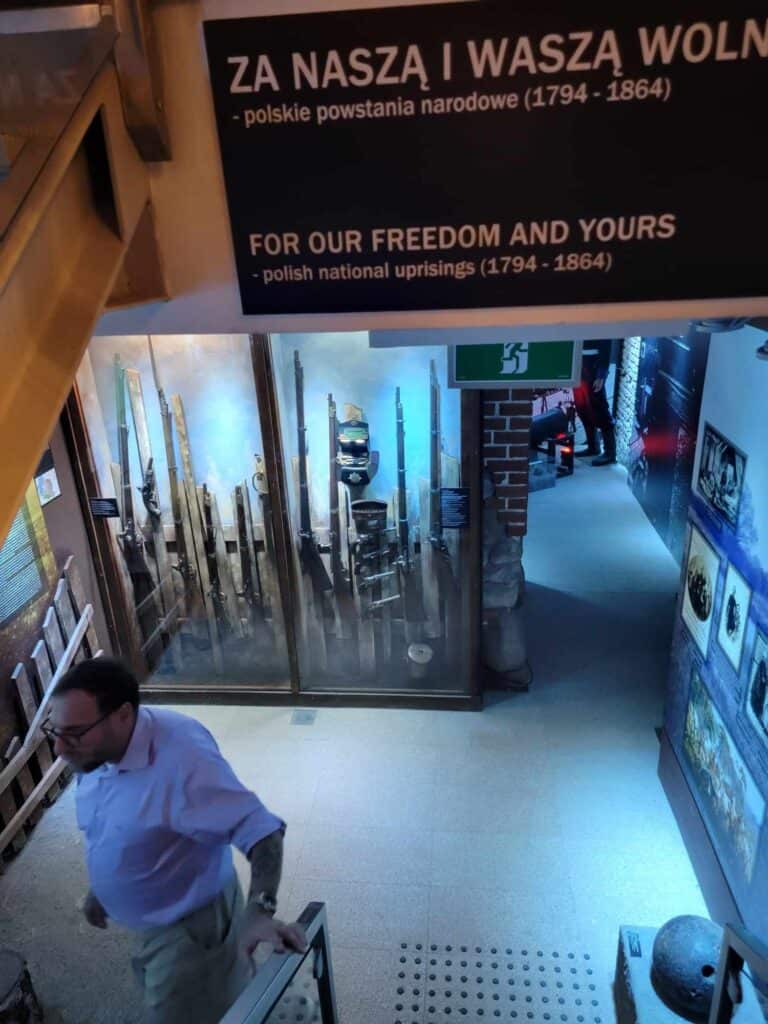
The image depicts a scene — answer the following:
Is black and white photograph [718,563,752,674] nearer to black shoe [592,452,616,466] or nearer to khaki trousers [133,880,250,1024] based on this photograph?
khaki trousers [133,880,250,1024]

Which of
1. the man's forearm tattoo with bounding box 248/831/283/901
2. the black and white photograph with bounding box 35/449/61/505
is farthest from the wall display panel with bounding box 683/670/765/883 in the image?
the black and white photograph with bounding box 35/449/61/505

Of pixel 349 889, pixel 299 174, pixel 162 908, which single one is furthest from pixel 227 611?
pixel 299 174

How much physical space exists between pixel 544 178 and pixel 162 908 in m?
2.15

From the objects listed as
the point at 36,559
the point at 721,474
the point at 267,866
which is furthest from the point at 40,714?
the point at 721,474

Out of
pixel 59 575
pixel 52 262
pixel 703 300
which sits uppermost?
pixel 52 262

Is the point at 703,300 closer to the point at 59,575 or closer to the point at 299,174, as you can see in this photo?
the point at 299,174

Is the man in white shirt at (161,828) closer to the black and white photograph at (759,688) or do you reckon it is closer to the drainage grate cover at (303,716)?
the black and white photograph at (759,688)

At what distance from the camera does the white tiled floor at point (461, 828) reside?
3.05 m

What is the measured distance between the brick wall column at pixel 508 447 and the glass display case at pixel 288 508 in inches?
7.5

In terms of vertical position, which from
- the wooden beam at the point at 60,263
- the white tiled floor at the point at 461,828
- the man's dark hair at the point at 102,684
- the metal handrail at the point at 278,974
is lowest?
the white tiled floor at the point at 461,828

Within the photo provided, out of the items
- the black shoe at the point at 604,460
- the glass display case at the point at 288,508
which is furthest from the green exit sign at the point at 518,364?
the black shoe at the point at 604,460

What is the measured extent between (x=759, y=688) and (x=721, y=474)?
36.7 inches

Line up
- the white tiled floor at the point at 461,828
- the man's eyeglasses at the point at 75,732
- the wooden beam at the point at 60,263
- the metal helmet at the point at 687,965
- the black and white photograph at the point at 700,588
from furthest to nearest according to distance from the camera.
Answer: the black and white photograph at the point at 700,588
the white tiled floor at the point at 461,828
the metal helmet at the point at 687,965
the man's eyeglasses at the point at 75,732
the wooden beam at the point at 60,263

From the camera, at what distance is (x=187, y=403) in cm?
409
